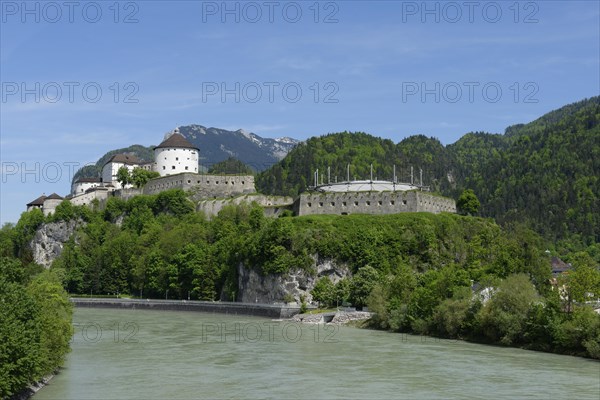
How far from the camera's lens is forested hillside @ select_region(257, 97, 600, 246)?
133375 millimetres

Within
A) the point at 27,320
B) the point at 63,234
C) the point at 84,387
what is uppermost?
the point at 63,234

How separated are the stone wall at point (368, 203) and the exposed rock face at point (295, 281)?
343 inches

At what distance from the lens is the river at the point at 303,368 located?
96.8 feet

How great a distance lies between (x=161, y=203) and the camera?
8981cm

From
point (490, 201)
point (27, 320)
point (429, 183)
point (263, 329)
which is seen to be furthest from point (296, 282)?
point (429, 183)

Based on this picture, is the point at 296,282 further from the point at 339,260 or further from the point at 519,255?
the point at 519,255

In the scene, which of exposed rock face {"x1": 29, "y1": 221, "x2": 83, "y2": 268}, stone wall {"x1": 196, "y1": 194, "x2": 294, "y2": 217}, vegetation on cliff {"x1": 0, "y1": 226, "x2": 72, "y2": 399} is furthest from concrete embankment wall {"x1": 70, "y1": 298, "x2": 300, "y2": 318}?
vegetation on cliff {"x1": 0, "y1": 226, "x2": 72, "y2": 399}

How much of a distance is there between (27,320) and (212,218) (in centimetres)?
5810

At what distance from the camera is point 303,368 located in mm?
35125

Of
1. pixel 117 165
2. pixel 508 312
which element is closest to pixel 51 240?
pixel 117 165

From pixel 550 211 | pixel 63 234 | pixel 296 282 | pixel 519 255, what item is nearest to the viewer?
pixel 519 255

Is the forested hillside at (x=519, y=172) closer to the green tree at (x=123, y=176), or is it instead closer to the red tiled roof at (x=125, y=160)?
the red tiled roof at (x=125, y=160)

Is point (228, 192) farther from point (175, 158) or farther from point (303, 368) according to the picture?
point (303, 368)

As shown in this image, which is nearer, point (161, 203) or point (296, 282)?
point (296, 282)
